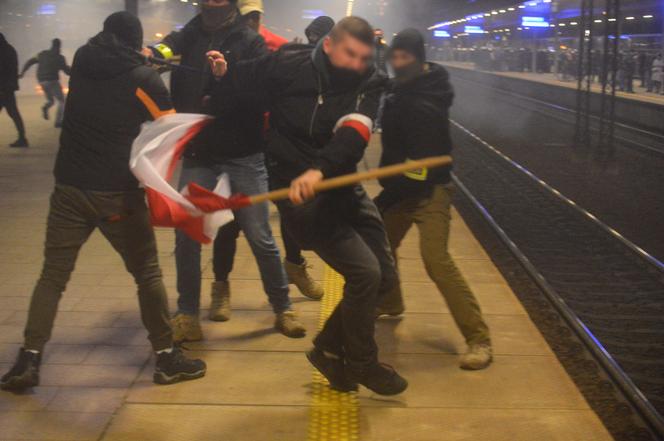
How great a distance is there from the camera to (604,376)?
18.2 ft

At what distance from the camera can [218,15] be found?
5.29 meters

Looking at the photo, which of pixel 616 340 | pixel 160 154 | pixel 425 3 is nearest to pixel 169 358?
pixel 160 154

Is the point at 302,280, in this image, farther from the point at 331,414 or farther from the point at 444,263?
the point at 331,414

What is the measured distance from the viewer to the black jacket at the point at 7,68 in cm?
1412

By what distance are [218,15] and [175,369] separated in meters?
1.98

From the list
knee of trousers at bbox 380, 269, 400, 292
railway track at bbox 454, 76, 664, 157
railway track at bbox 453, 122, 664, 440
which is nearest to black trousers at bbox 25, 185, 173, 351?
knee of trousers at bbox 380, 269, 400, 292

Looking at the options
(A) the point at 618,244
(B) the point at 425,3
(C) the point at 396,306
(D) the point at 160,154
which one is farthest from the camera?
(B) the point at 425,3

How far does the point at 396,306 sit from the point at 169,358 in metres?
1.69

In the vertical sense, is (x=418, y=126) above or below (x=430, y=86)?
below

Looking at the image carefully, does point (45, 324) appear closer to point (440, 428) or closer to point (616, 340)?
point (440, 428)

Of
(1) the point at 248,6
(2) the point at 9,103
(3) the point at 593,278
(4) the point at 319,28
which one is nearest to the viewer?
(1) the point at 248,6

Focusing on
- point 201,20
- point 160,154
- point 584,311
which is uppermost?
point 201,20

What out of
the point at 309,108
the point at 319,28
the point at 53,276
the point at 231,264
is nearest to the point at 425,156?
the point at 309,108

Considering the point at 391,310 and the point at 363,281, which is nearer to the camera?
the point at 363,281
